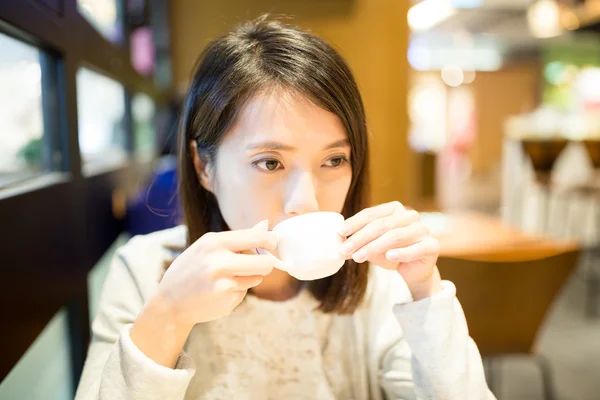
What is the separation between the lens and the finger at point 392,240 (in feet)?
2.33

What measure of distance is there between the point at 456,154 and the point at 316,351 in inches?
465

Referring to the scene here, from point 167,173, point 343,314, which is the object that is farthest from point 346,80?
point 167,173

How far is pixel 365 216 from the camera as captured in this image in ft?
2.43

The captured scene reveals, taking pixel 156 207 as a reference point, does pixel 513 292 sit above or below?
below

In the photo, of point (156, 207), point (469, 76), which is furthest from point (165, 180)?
point (469, 76)

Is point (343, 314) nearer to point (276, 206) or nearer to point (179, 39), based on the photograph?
point (276, 206)

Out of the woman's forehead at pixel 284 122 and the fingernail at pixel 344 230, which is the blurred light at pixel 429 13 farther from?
the fingernail at pixel 344 230

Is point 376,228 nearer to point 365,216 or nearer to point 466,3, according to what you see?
point 365,216

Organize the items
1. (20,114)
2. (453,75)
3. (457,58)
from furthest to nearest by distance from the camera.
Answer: (453,75) < (457,58) < (20,114)

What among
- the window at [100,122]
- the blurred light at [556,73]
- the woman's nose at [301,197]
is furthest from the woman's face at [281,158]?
the blurred light at [556,73]

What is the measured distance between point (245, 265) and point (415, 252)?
266mm

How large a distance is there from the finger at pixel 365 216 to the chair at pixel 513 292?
56 cm

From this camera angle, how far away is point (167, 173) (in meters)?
1.78

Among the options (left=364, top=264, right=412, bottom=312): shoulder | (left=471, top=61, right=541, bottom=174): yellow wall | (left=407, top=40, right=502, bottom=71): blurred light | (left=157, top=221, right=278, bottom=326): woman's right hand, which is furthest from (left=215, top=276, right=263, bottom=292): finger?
(left=471, top=61, right=541, bottom=174): yellow wall
